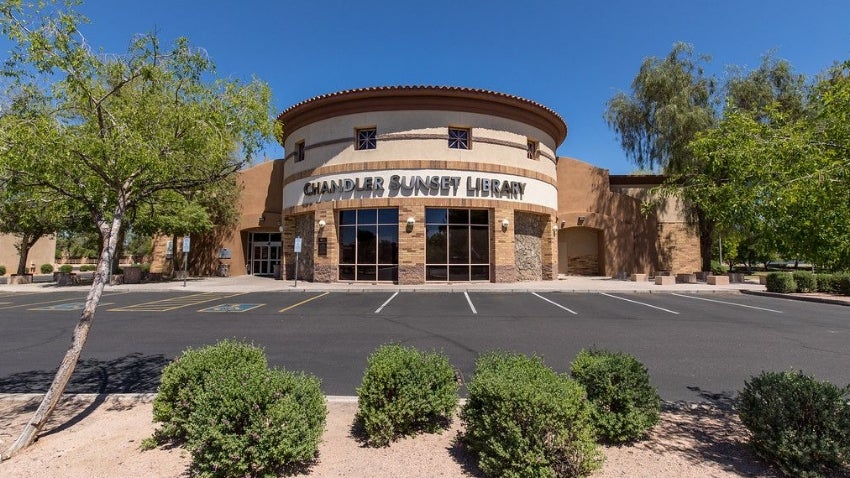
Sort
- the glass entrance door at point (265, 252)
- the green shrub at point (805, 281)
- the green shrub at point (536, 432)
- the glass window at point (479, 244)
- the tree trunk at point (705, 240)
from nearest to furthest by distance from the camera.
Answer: the green shrub at point (536, 432) < the green shrub at point (805, 281) < the glass window at point (479, 244) < the tree trunk at point (705, 240) < the glass entrance door at point (265, 252)

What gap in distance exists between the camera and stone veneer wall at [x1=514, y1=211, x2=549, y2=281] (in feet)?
73.5

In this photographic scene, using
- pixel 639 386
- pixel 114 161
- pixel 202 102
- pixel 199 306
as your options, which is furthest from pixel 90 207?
pixel 199 306

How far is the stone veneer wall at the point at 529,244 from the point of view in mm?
22391

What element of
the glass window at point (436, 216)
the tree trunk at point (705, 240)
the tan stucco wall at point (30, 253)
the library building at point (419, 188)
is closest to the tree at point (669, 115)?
the tree trunk at point (705, 240)

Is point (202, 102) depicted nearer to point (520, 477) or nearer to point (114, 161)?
point (114, 161)

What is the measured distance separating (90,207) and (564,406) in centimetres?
552

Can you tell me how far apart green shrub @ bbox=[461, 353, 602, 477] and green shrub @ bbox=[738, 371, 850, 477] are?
136 centimetres

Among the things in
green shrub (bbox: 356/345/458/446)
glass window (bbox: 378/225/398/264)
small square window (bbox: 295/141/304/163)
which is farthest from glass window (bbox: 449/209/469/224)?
green shrub (bbox: 356/345/458/446)

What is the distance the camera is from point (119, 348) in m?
7.54

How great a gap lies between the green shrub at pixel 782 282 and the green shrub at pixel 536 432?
69.0 ft

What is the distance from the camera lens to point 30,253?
4312cm

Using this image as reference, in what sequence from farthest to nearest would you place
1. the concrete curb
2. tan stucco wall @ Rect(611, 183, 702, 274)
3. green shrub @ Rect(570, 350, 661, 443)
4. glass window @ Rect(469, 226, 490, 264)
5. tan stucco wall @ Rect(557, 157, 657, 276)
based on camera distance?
1. tan stucco wall @ Rect(611, 183, 702, 274)
2. tan stucco wall @ Rect(557, 157, 657, 276)
3. glass window @ Rect(469, 226, 490, 264)
4. the concrete curb
5. green shrub @ Rect(570, 350, 661, 443)

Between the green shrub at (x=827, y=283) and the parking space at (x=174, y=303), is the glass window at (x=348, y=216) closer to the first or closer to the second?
the parking space at (x=174, y=303)

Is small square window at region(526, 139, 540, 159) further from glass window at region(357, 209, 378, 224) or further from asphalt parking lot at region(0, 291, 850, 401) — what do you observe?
→ asphalt parking lot at region(0, 291, 850, 401)
